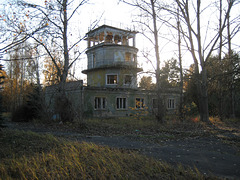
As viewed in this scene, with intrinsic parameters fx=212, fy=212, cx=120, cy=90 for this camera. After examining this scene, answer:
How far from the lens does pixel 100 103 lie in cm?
2511

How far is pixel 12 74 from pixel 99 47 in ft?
64.1

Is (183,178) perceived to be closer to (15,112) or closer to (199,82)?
(199,82)

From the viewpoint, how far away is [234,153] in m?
6.55

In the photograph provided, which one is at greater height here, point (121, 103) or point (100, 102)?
→ point (100, 102)

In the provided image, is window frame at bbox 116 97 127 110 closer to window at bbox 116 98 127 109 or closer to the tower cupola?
window at bbox 116 98 127 109

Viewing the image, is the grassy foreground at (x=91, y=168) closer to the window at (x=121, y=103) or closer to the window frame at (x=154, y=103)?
the window frame at (x=154, y=103)

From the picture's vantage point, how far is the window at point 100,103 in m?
24.8

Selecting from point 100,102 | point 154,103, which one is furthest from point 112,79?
point 154,103

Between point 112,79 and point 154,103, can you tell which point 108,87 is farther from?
point 154,103

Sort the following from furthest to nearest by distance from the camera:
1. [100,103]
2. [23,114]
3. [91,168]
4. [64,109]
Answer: [100,103] → [23,114] → [64,109] → [91,168]

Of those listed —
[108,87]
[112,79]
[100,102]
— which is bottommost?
[100,102]

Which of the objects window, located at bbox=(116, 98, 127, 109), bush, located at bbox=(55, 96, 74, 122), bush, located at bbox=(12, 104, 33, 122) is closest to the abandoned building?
window, located at bbox=(116, 98, 127, 109)

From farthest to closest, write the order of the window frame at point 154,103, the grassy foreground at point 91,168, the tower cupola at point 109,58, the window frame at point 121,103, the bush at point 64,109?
1. the tower cupola at point 109,58
2. the window frame at point 121,103
3. the bush at point 64,109
4. the window frame at point 154,103
5. the grassy foreground at point 91,168

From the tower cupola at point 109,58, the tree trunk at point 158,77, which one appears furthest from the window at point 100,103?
the tree trunk at point 158,77
